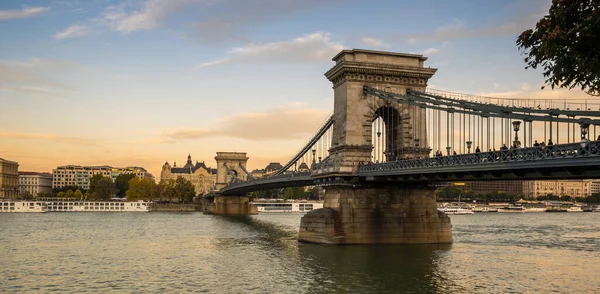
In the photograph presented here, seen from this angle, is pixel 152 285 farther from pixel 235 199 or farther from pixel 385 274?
pixel 235 199

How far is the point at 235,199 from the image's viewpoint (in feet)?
439

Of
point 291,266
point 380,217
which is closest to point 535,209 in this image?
point 380,217

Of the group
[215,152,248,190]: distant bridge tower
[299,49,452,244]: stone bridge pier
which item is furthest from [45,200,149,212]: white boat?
[299,49,452,244]: stone bridge pier

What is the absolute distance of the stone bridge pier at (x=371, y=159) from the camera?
48.5 meters

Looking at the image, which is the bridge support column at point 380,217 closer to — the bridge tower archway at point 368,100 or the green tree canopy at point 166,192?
the bridge tower archway at point 368,100

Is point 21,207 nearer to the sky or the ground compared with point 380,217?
nearer to the ground

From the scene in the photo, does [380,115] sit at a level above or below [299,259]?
above

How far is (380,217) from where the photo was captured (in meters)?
48.7

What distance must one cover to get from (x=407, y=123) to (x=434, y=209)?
7737mm

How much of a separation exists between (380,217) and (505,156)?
56.7ft

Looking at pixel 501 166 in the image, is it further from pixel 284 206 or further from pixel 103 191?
pixel 103 191

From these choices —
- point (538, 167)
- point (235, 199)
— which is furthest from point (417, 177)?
point (235, 199)

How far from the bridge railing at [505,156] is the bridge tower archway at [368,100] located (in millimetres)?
5186

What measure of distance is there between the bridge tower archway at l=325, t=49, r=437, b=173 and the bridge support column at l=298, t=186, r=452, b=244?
9.80 ft
